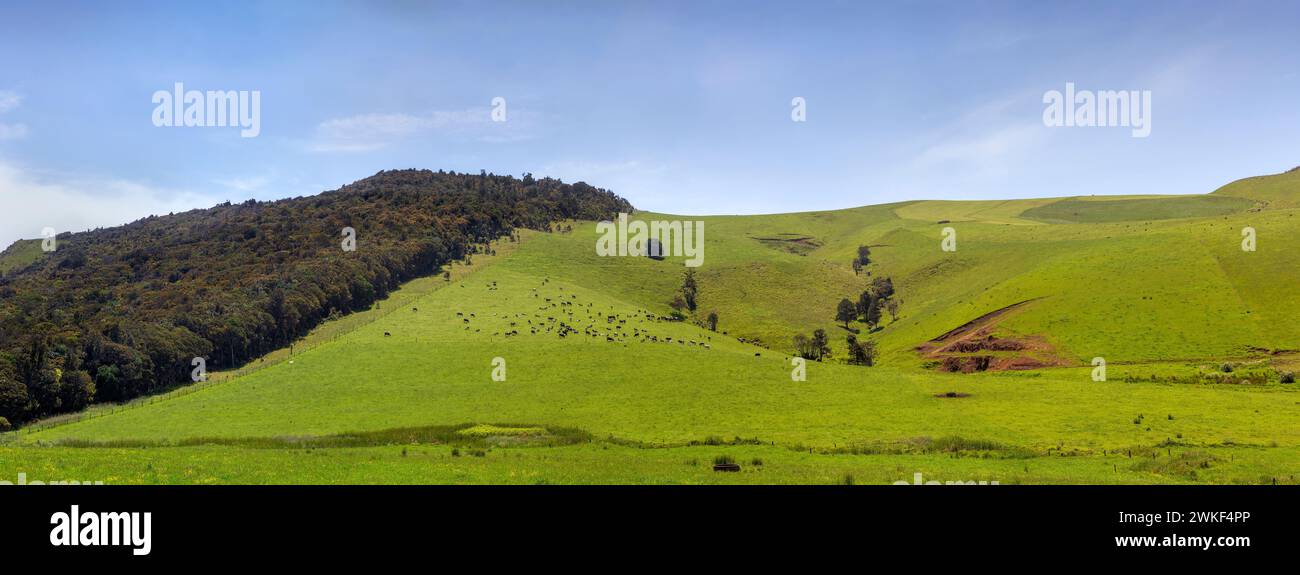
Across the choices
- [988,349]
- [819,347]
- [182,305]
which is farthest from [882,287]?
[182,305]

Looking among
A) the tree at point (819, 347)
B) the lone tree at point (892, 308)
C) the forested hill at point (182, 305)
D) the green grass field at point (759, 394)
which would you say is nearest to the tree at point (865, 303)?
the lone tree at point (892, 308)

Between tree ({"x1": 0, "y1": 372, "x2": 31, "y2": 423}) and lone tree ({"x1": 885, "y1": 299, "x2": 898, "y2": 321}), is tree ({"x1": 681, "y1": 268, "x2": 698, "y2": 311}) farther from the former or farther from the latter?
tree ({"x1": 0, "y1": 372, "x2": 31, "y2": 423})

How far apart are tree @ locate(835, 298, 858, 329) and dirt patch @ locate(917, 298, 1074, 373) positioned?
3754cm

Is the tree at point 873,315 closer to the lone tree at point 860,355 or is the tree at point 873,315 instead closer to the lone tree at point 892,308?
the lone tree at point 892,308

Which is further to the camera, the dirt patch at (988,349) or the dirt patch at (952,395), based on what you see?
the dirt patch at (988,349)

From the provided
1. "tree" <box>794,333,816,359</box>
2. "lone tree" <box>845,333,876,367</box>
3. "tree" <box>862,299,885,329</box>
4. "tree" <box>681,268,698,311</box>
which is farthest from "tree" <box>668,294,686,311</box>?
"lone tree" <box>845,333,876,367</box>

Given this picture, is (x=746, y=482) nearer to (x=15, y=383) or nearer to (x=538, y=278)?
(x=15, y=383)

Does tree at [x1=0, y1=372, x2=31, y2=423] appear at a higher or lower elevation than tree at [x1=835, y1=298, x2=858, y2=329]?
lower

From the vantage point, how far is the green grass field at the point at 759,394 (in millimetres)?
36781

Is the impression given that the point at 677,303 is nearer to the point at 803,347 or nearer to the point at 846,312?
the point at 846,312

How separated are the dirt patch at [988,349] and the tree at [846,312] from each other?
37544mm

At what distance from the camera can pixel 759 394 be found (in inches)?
2913

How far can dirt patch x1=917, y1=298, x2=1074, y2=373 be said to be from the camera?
99.6m
